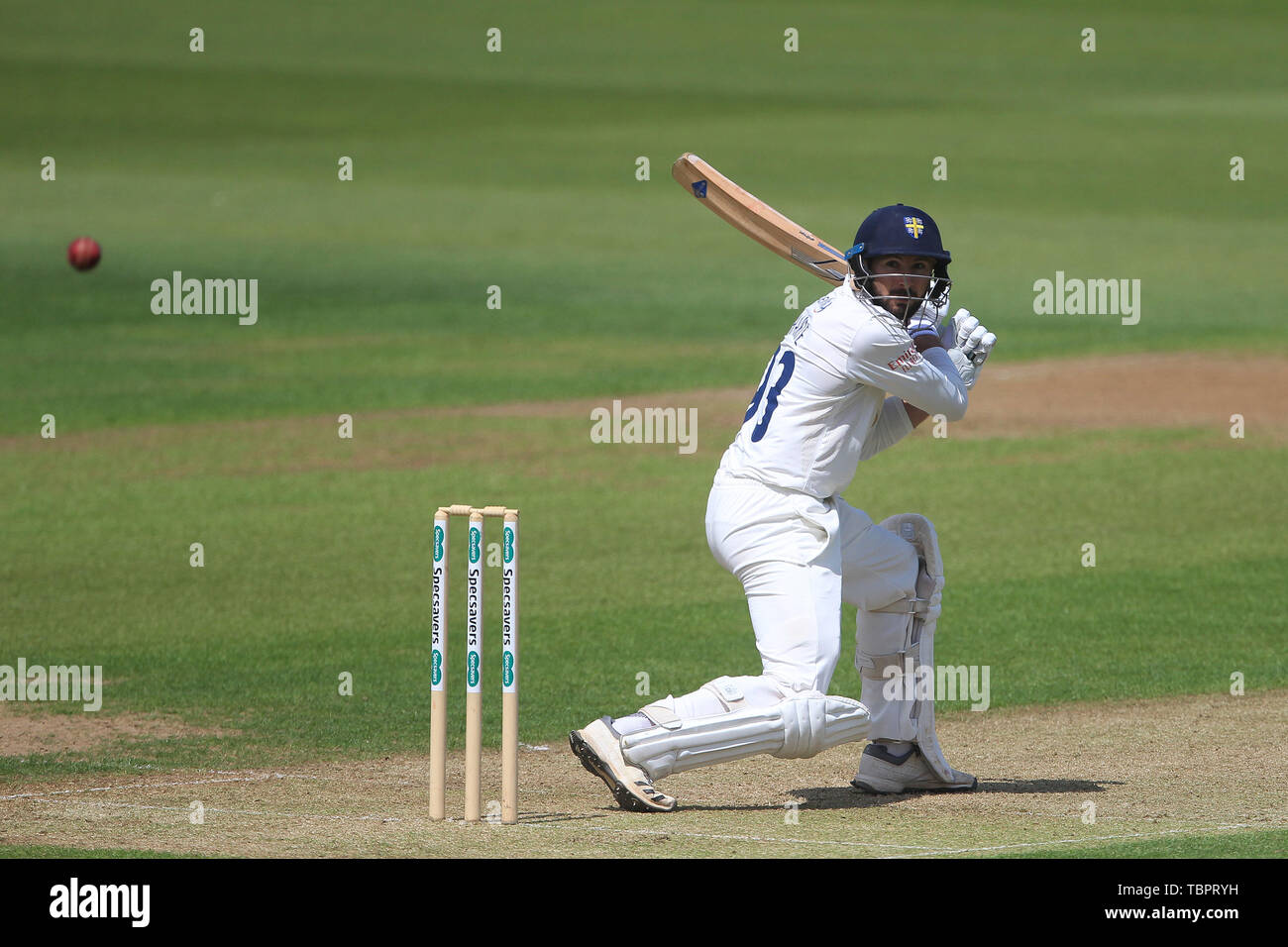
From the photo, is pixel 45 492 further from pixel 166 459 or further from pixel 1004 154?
pixel 1004 154

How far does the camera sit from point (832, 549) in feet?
22.8

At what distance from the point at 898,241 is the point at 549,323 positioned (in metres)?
17.4

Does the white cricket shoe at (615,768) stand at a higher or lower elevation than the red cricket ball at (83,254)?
lower

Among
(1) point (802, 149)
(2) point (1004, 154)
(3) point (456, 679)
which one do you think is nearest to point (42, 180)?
(1) point (802, 149)

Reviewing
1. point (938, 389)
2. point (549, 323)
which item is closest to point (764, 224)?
point (938, 389)

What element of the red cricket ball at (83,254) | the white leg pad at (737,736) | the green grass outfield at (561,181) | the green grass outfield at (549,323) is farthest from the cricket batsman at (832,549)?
the red cricket ball at (83,254)

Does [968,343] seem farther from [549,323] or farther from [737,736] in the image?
[549,323]

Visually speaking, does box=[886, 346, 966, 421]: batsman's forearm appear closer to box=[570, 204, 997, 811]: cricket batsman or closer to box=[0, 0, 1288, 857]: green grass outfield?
box=[570, 204, 997, 811]: cricket batsman

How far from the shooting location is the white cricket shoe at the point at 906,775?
290 inches

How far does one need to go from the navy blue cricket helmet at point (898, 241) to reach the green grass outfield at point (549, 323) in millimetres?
2391

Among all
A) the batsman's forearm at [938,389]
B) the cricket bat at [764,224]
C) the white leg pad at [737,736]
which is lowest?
the white leg pad at [737,736]

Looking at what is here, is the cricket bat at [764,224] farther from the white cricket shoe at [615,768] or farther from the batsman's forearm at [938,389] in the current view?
the white cricket shoe at [615,768]

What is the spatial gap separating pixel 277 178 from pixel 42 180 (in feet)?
15.3

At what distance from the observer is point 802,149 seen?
39.0 m
